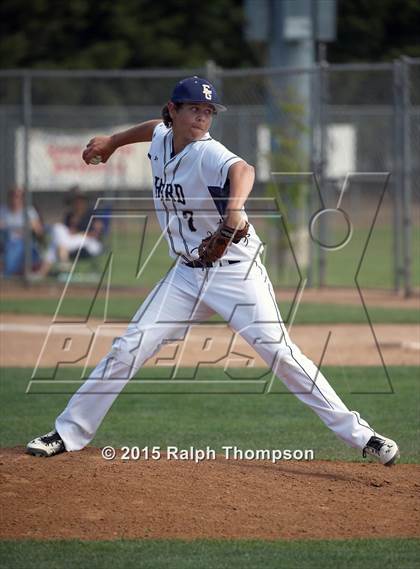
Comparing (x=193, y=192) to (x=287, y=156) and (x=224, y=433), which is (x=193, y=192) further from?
(x=287, y=156)

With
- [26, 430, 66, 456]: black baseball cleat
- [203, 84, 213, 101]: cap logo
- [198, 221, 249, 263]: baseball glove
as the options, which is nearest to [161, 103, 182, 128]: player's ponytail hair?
[203, 84, 213, 101]: cap logo

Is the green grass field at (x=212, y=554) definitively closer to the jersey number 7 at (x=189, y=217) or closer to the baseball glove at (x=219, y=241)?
the baseball glove at (x=219, y=241)

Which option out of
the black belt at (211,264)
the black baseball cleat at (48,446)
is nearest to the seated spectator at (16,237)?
the black baseball cleat at (48,446)

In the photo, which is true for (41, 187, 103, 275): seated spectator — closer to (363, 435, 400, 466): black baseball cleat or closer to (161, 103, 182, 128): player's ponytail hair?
(161, 103, 182, 128): player's ponytail hair

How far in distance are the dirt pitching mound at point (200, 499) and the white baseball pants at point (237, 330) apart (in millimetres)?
317

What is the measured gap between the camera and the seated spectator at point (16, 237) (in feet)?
58.1

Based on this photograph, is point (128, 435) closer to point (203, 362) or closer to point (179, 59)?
point (203, 362)

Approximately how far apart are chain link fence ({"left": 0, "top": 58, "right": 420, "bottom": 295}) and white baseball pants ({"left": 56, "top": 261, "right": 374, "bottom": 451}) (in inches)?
150

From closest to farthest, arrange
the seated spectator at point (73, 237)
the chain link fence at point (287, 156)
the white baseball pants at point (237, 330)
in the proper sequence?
the white baseball pants at point (237, 330) < the chain link fence at point (287, 156) < the seated spectator at point (73, 237)

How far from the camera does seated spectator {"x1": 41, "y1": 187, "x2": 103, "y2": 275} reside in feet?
60.0

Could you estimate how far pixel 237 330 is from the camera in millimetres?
6340

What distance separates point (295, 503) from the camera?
586 cm

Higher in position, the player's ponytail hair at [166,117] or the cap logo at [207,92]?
the cap logo at [207,92]

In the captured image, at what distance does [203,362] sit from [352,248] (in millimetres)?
15985
